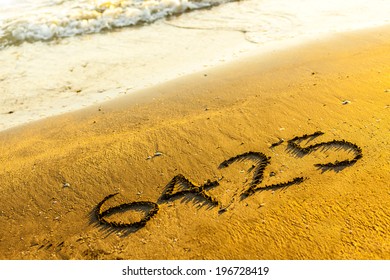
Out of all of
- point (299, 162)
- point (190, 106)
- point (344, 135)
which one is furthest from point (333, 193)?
point (190, 106)

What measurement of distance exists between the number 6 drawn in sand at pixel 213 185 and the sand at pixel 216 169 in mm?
42

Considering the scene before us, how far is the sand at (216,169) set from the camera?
2832mm

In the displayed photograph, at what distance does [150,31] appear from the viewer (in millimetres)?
7125

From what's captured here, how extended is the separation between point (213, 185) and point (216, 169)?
0.65 feet

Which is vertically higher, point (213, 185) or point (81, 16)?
point (81, 16)

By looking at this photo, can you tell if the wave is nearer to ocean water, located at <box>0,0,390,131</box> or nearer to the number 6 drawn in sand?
ocean water, located at <box>0,0,390,131</box>

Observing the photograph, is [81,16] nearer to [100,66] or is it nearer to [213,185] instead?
[100,66]

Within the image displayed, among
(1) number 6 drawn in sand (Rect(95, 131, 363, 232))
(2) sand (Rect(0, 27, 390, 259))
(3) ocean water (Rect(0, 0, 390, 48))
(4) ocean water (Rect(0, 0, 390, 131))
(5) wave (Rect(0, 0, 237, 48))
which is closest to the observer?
(2) sand (Rect(0, 27, 390, 259))

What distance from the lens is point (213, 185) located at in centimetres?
328

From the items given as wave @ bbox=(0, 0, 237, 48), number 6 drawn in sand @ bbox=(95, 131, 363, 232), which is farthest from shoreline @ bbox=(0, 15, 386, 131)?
number 6 drawn in sand @ bbox=(95, 131, 363, 232)

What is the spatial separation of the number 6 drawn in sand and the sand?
0.14 feet

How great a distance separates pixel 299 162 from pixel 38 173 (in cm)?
218

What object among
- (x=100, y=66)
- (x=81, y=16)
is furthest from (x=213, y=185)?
(x=81, y=16)

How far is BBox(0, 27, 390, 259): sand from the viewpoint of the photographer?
283 cm
